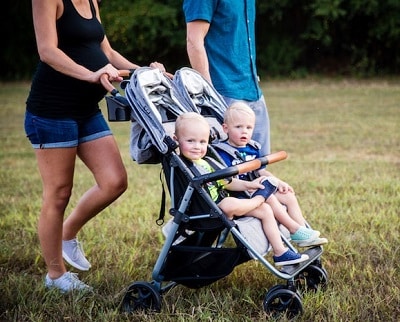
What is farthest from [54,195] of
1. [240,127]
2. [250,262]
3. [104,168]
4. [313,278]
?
[313,278]

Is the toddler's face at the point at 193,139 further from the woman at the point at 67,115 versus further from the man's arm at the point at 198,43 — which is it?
the man's arm at the point at 198,43

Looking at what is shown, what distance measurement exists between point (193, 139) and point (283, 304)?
90 centimetres

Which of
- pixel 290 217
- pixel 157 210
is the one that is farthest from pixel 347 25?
pixel 290 217

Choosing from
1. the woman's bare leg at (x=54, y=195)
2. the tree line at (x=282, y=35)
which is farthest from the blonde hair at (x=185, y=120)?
the tree line at (x=282, y=35)

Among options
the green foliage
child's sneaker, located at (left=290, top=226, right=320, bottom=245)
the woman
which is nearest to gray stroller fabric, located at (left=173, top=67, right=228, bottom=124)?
the woman

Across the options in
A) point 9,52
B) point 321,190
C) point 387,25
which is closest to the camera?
point 321,190

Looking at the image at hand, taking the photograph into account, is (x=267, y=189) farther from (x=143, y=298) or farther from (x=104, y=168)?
(x=104, y=168)

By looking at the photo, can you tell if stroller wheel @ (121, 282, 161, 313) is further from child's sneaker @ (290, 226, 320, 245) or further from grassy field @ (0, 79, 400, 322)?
child's sneaker @ (290, 226, 320, 245)

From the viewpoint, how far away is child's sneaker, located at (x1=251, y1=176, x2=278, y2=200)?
3.64 meters

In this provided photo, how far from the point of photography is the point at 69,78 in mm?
3852

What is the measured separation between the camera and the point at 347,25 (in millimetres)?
21906

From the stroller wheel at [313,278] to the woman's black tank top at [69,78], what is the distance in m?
1.47

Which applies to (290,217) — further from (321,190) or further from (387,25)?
(387,25)

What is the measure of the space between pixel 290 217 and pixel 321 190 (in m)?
2.93
